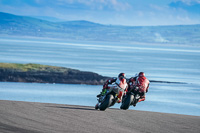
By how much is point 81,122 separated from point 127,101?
17.4 feet

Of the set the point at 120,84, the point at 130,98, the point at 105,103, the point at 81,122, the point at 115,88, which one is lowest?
the point at 81,122

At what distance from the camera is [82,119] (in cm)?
1269

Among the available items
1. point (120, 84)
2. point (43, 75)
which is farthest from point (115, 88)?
point (43, 75)

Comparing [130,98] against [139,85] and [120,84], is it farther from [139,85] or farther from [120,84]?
[120,84]

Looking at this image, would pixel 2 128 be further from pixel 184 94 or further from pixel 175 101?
pixel 184 94

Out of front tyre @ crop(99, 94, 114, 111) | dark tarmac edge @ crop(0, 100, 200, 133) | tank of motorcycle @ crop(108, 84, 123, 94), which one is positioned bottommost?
dark tarmac edge @ crop(0, 100, 200, 133)

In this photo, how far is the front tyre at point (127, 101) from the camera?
17.2m

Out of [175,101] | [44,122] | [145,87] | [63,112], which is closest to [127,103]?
[145,87]

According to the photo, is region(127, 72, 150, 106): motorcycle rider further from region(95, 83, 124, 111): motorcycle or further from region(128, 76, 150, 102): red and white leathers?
region(95, 83, 124, 111): motorcycle

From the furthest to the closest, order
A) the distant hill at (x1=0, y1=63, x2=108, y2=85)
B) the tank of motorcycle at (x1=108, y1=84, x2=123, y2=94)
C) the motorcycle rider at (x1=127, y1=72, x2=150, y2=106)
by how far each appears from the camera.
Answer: the distant hill at (x1=0, y1=63, x2=108, y2=85), the motorcycle rider at (x1=127, y1=72, x2=150, y2=106), the tank of motorcycle at (x1=108, y1=84, x2=123, y2=94)

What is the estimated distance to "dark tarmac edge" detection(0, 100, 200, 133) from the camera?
35.1ft

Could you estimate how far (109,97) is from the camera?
1612 cm

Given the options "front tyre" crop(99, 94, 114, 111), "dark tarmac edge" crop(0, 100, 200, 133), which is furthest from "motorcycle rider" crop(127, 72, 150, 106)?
"dark tarmac edge" crop(0, 100, 200, 133)

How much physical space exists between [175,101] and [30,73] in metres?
21.5
